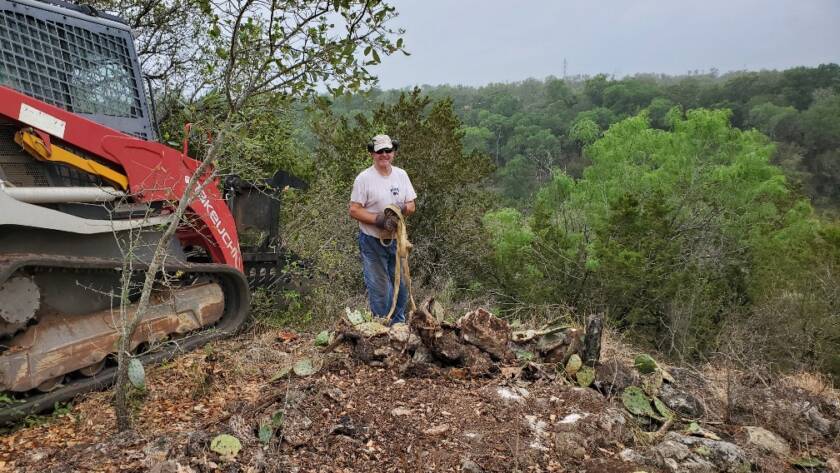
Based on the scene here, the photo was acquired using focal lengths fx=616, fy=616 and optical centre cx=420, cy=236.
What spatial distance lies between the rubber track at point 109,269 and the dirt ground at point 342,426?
4.3 inches

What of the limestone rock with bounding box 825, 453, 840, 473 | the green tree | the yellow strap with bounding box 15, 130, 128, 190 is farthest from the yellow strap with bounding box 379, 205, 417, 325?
the green tree

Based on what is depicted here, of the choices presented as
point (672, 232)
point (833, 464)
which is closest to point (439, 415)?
point (833, 464)

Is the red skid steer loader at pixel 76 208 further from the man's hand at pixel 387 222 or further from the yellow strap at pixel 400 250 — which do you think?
the yellow strap at pixel 400 250

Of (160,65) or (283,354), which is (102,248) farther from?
(160,65)

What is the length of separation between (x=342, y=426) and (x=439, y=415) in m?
0.54

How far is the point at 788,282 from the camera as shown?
14.0 meters

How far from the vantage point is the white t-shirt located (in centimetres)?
483

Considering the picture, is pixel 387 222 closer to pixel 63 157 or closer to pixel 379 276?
pixel 379 276

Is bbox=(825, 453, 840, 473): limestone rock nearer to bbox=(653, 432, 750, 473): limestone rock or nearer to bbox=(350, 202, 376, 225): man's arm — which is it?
bbox=(653, 432, 750, 473): limestone rock

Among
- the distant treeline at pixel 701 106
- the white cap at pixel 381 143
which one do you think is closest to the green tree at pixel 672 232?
the white cap at pixel 381 143

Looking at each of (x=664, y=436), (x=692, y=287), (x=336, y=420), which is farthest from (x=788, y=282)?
(x=336, y=420)

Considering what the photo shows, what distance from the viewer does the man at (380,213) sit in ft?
15.8

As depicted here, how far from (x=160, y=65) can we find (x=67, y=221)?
17.0 feet

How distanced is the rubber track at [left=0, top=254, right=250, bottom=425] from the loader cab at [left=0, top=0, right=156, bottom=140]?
3.71 feet
